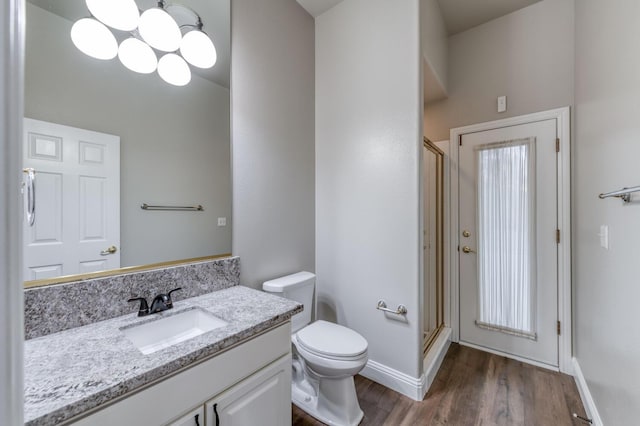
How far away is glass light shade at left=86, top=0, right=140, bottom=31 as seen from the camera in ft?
3.63

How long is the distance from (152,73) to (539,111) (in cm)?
273

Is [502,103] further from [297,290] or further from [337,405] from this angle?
[337,405]

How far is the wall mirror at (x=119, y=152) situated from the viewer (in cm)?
100

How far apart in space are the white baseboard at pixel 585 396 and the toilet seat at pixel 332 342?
1341 millimetres

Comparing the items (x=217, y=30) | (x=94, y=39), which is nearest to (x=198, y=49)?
(x=217, y=30)

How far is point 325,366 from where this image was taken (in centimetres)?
143

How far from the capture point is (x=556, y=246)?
6.71 feet

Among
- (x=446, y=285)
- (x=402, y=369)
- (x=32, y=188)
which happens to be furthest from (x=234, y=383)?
(x=446, y=285)

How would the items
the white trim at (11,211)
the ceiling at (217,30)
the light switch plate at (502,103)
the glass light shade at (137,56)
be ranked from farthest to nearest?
the light switch plate at (502,103) < the ceiling at (217,30) < the glass light shade at (137,56) < the white trim at (11,211)

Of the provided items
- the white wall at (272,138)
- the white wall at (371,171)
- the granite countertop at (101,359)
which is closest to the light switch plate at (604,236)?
the white wall at (371,171)

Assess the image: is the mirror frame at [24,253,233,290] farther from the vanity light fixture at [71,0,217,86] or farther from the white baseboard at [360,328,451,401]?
the white baseboard at [360,328,451,401]

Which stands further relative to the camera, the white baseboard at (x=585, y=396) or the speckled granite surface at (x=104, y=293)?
the white baseboard at (x=585, y=396)

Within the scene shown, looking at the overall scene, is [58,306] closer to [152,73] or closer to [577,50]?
[152,73]

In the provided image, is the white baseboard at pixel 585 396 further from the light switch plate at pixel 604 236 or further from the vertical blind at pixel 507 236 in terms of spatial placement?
the light switch plate at pixel 604 236
